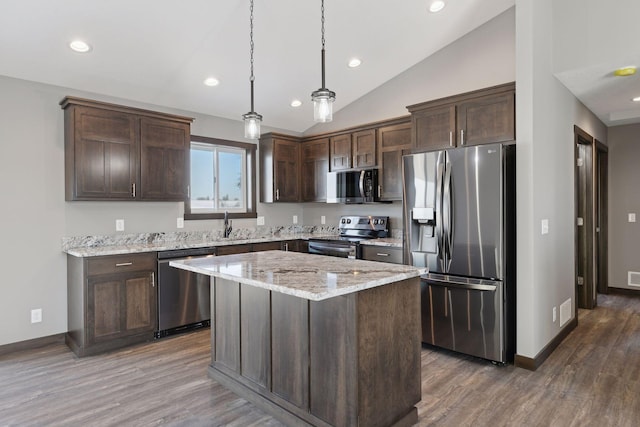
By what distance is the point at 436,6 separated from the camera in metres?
3.79

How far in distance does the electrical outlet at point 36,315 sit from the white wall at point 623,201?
713 centimetres

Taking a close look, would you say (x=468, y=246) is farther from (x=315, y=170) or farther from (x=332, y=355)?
(x=315, y=170)

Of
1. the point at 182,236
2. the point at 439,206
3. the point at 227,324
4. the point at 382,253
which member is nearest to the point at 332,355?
the point at 227,324

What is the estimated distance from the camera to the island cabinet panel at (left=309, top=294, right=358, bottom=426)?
2.01 metres

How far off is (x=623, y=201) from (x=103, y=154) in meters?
6.60

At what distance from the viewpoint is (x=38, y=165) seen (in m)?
3.72

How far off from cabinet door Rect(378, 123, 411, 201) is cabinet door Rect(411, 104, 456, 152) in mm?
502

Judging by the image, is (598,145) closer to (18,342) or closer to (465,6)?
(465,6)

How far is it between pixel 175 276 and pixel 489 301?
3002mm

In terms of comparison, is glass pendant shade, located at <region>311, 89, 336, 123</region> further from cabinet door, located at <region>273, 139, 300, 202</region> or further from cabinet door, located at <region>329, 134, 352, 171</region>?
cabinet door, located at <region>273, 139, 300, 202</region>

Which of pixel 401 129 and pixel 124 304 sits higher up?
pixel 401 129

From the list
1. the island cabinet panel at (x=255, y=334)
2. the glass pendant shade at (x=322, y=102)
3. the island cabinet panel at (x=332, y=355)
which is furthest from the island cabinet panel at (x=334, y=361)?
the glass pendant shade at (x=322, y=102)

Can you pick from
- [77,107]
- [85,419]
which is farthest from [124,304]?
[77,107]

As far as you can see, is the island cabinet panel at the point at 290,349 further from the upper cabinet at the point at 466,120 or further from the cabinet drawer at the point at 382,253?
the upper cabinet at the point at 466,120
